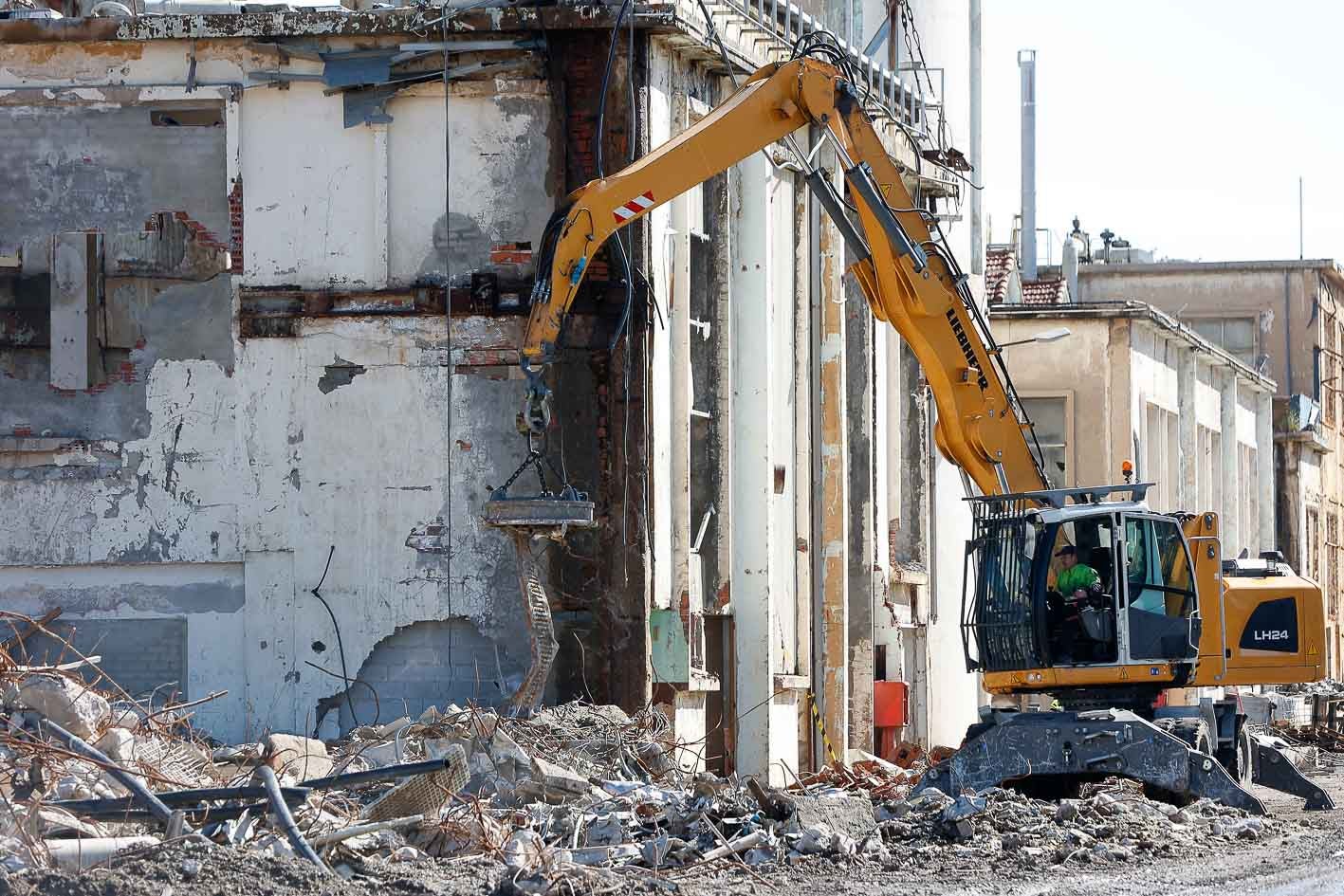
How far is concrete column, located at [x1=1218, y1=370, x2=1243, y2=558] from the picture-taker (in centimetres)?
4622

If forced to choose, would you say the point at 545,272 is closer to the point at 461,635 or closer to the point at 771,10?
the point at 461,635

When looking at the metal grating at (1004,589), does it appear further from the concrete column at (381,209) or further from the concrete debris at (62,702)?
the concrete debris at (62,702)

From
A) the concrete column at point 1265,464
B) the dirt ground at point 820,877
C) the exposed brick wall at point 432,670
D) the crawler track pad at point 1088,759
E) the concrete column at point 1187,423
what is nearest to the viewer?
the dirt ground at point 820,877

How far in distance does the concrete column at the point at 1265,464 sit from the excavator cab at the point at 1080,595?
3420 cm

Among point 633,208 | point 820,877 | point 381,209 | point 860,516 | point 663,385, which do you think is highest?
point 381,209

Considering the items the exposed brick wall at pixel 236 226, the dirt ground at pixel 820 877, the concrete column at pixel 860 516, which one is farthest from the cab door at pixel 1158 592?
the exposed brick wall at pixel 236 226

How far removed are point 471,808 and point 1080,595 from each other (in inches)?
258

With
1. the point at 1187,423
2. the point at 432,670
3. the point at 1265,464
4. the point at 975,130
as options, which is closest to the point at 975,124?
the point at 975,130

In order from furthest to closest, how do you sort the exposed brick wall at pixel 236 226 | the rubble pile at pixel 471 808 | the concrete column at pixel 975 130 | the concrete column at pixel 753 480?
the concrete column at pixel 975 130
the concrete column at pixel 753 480
the exposed brick wall at pixel 236 226
the rubble pile at pixel 471 808

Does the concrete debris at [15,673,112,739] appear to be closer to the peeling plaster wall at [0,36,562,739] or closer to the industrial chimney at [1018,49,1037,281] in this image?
the peeling plaster wall at [0,36,562,739]

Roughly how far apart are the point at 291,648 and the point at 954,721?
12372 millimetres

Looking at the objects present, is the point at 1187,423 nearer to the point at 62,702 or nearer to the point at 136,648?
the point at 136,648

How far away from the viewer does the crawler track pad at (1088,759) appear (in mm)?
16000

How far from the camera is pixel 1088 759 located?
52.8 ft
